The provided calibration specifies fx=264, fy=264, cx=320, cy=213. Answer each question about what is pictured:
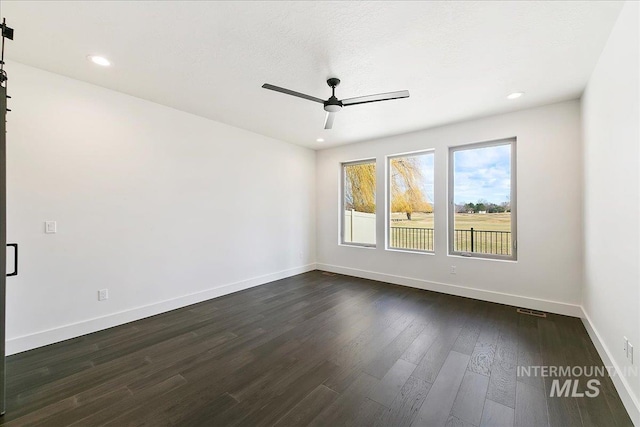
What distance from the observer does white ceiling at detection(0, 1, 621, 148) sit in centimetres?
184

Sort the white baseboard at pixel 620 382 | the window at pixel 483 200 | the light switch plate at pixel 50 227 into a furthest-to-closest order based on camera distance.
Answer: the window at pixel 483 200 < the light switch plate at pixel 50 227 < the white baseboard at pixel 620 382

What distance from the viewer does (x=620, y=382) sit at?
190cm

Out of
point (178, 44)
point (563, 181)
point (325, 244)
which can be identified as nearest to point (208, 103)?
point (178, 44)

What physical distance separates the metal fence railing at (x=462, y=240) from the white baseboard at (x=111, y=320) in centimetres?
274

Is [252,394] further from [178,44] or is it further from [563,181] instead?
[563,181]

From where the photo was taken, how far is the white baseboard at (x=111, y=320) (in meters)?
2.53

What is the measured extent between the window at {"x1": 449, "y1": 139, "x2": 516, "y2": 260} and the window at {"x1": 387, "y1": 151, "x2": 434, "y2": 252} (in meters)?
0.39

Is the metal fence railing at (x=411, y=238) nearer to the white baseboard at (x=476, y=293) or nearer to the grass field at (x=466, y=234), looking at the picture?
the grass field at (x=466, y=234)

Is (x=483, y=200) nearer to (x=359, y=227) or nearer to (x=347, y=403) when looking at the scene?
(x=359, y=227)

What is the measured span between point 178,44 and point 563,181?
455 cm

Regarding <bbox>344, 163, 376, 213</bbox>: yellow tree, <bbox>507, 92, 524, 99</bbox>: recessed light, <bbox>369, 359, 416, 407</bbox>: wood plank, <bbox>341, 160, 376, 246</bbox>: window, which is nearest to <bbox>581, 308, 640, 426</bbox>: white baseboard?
<bbox>369, 359, 416, 407</bbox>: wood plank

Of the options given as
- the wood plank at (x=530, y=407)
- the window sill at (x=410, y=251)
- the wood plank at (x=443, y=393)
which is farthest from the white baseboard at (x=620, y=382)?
the window sill at (x=410, y=251)

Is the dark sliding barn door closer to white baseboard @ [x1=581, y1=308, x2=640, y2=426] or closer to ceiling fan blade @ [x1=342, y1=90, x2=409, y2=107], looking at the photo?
ceiling fan blade @ [x1=342, y1=90, x2=409, y2=107]

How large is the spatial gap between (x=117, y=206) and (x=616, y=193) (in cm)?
482
